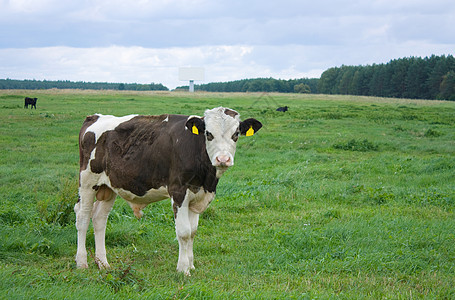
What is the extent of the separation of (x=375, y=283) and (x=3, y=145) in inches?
598

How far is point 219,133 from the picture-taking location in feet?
18.3

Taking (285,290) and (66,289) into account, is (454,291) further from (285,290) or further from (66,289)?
(66,289)

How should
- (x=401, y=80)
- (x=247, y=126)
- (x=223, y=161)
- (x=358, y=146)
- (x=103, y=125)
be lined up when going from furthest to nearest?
(x=401, y=80), (x=358, y=146), (x=103, y=125), (x=247, y=126), (x=223, y=161)

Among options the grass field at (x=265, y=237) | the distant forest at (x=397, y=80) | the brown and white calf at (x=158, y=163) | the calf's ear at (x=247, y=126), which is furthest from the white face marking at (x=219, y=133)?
the distant forest at (x=397, y=80)

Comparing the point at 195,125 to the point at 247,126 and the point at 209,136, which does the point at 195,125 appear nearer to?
the point at 209,136

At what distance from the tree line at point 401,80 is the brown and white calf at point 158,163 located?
8216 centimetres

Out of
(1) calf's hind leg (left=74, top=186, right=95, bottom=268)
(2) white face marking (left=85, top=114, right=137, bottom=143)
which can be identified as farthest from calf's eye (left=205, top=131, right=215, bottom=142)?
(1) calf's hind leg (left=74, top=186, right=95, bottom=268)

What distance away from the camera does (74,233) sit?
282 inches

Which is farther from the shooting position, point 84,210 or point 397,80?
point 397,80

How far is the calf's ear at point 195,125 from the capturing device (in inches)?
223

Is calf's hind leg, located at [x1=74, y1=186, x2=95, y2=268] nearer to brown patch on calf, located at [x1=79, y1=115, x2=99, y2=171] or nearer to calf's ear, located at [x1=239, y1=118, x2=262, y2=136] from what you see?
brown patch on calf, located at [x1=79, y1=115, x2=99, y2=171]

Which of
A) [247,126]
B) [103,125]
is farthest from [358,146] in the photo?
[103,125]

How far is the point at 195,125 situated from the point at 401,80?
8982 centimetres

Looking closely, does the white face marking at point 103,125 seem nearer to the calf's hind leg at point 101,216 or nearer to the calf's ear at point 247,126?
the calf's hind leg at point 101,216
